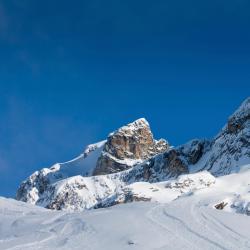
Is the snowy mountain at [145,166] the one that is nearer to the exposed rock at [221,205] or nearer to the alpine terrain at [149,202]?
the alpine terrain at [149,202]

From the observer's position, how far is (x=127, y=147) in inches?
7638

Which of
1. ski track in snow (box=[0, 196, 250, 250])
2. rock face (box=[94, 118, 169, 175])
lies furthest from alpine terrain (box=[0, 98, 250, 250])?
rock face (box=[94, 118, 169, 175])

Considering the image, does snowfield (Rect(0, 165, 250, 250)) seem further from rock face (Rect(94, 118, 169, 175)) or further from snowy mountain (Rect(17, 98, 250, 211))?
rock face (Rect(94, 118, 169, 175))

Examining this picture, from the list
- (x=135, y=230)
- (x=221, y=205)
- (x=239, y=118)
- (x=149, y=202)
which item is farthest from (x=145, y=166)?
(x=135, y=230)

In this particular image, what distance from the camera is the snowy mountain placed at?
105375 millimetres

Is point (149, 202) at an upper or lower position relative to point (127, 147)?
lower

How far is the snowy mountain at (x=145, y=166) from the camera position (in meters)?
105

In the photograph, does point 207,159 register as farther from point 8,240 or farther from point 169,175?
point 8,240

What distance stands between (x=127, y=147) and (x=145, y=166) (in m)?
43.2

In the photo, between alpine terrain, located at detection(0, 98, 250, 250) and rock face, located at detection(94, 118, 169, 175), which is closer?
alpine terrain, located at detection(0, 98, 250, 250)

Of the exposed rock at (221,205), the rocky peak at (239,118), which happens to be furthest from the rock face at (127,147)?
the exposed rock at (221,205)

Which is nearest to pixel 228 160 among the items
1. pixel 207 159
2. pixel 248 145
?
pixel 248 145

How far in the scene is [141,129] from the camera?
638ft

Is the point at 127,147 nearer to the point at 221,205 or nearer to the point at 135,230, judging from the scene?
the point at 221,205
